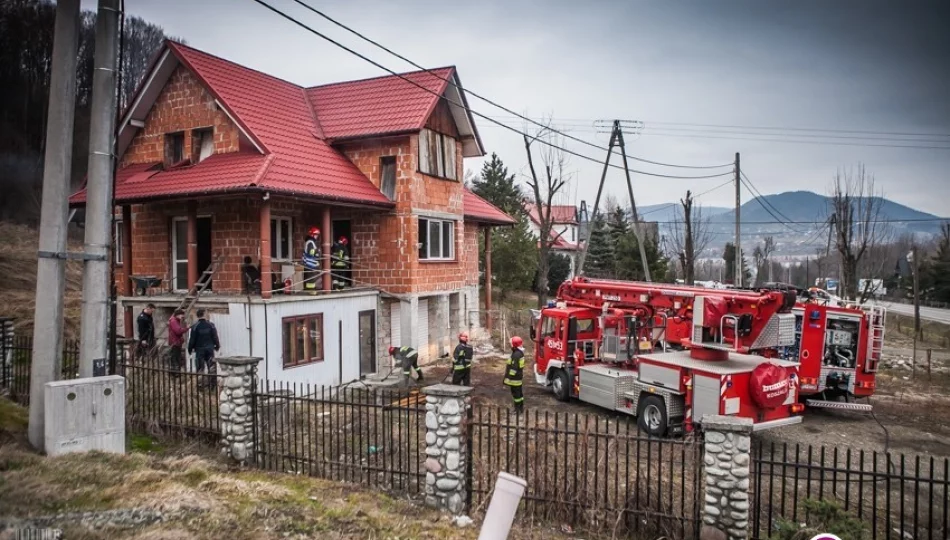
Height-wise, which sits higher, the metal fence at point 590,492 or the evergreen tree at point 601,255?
the evergreen tree at point 601,255

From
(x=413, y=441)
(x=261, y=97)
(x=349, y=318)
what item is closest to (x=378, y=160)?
(x=261, y=97)

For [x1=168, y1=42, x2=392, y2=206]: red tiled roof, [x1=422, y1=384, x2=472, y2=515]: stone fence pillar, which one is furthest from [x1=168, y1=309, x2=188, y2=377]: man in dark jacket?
[x1=422, y1=384, x2=472, y2=515]: stone fence pillar

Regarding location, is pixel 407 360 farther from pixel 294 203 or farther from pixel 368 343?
pixel 294 203

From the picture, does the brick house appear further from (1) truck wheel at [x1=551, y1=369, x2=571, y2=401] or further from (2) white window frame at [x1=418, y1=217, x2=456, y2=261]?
(1) truck wheel at [x1=551, y1=369, x2=571, y2=401]

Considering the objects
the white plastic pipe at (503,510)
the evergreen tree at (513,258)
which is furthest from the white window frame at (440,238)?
the white plastic pipe at (503,510)

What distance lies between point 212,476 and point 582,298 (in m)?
10.5

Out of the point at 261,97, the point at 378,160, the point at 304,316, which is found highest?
the point at 261,97

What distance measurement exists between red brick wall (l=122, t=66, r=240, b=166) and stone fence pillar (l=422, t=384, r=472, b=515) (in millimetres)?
12448

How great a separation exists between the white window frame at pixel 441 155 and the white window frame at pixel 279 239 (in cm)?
448

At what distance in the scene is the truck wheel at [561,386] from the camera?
50.4 feet

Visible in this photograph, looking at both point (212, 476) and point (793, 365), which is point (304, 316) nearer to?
point (212, 476)

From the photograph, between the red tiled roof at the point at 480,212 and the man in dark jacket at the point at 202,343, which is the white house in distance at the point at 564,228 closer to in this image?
the red tiled roof at the point at 480,212

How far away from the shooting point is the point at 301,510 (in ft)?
24.3

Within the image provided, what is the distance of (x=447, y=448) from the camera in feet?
26.4
